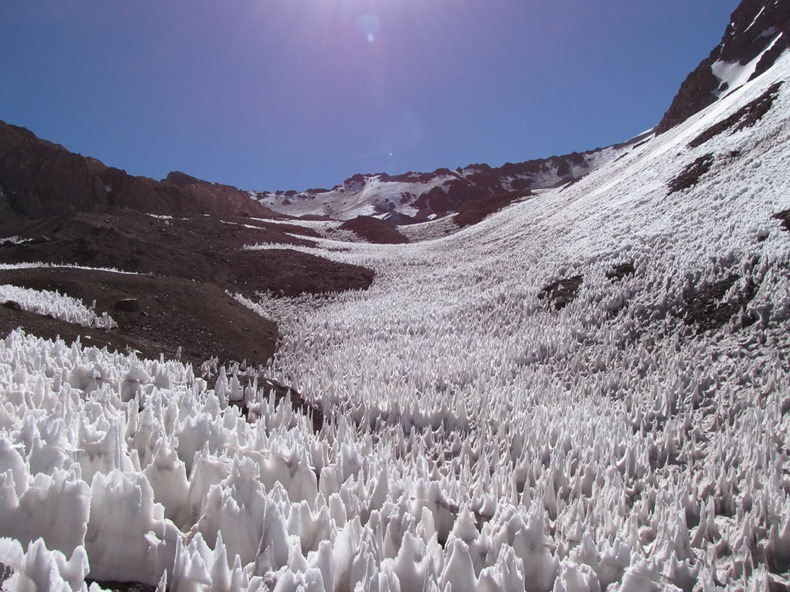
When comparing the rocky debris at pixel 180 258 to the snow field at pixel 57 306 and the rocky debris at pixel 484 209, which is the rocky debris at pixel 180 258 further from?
the rocky debris at pixel 484 209

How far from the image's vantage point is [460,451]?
6.22 metres

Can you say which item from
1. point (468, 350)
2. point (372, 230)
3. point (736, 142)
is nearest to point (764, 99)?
point (736, 142)

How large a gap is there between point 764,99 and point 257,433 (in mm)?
28726

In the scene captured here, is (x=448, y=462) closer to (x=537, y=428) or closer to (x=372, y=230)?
(x=537, y=428)

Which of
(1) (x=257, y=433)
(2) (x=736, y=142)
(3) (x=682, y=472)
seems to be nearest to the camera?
(1) (x=257, y=433)

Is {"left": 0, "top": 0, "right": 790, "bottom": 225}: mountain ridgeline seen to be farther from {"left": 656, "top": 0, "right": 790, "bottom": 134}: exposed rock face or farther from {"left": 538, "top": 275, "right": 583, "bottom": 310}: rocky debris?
{"left": 538, "top": 275, "right": 583, "bottom": 310}: rocky debris

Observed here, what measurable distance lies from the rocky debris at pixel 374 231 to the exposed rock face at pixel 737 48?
186 feet

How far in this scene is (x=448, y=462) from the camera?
5.97m

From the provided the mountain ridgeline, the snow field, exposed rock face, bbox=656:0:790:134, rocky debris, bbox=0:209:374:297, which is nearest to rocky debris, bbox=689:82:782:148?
rocky debris, bbox=0:209:374:297

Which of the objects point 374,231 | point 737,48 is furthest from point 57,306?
point 737,48

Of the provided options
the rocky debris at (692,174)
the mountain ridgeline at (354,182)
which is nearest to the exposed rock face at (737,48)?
the mountain ridgeline at (354,182)

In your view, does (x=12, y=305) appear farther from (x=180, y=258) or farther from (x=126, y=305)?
(x=180, y=258)

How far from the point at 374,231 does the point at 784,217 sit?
46.1 metres

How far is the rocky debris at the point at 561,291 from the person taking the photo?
12.5 m
